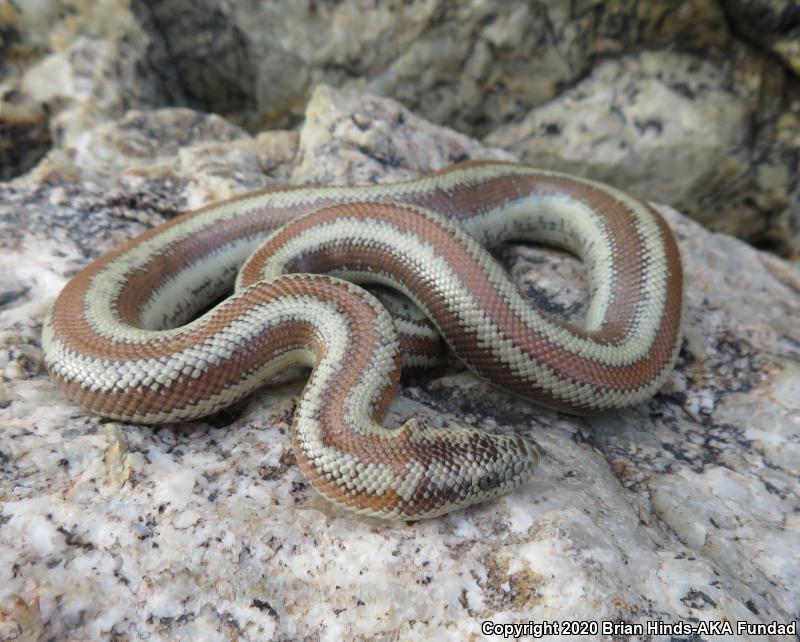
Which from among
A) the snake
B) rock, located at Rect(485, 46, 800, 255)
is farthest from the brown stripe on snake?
rock, located at Rect(485, 46, 800, 255)

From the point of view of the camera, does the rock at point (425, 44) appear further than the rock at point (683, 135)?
No

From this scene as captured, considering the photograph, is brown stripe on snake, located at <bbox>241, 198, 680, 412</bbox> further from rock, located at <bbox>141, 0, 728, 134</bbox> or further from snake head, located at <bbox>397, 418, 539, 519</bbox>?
rock, located at <bbox>141, 0, 728, 134</bbox>

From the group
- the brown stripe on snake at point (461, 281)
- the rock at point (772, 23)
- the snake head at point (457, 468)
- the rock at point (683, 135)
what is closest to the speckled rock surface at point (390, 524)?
the snake head at point (457, 468)

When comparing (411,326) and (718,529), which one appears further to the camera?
(411,326)

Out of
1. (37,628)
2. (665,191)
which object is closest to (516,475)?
(37,628)

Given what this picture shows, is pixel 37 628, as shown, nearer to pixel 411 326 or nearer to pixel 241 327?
pixel 241 327

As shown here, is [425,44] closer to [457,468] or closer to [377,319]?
[377,319]

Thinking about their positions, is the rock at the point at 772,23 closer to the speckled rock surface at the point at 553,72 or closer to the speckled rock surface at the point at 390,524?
the speckled rock surface at the point at 553,72
